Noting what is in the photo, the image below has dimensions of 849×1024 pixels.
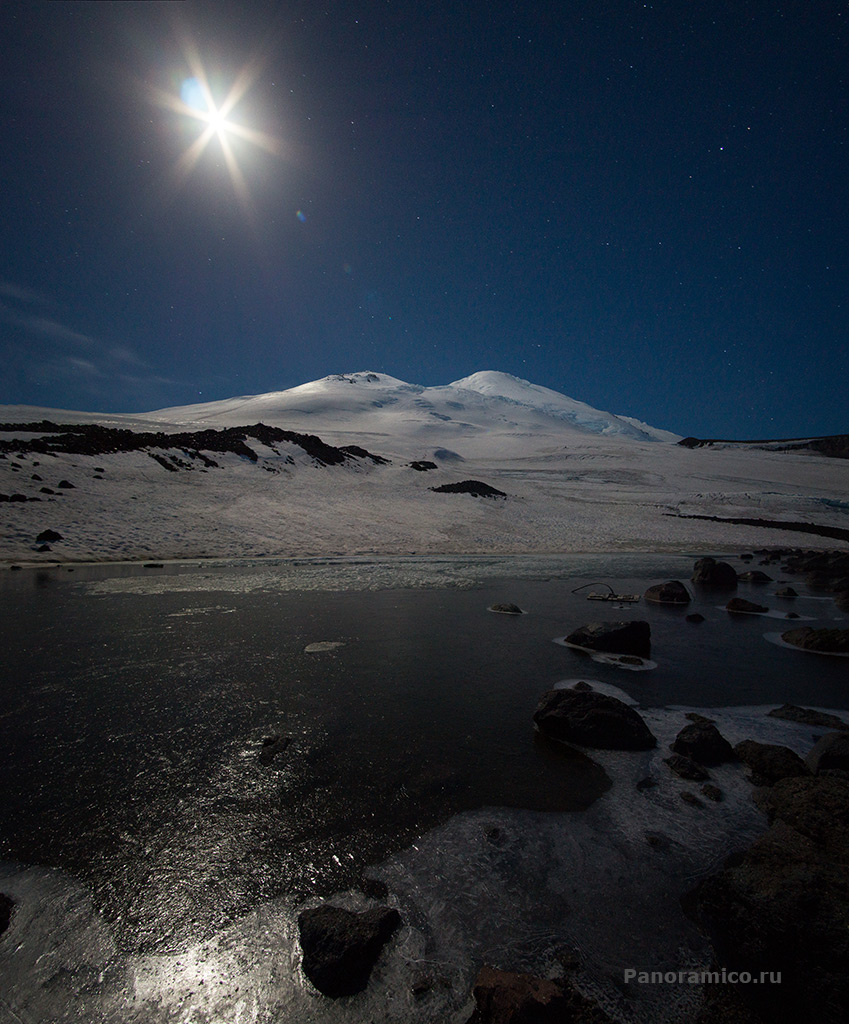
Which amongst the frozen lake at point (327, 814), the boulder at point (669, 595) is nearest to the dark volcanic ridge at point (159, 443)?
the frozen lake at point (327, 814)

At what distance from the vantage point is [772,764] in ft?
16.2

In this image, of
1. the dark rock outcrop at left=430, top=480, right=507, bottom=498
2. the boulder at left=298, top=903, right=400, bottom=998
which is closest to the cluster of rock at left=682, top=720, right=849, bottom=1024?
the boulder at left=298, top=903, right=400, bottom=998

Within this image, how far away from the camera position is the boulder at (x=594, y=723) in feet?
18.6

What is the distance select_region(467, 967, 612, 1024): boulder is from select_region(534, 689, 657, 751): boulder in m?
3.19

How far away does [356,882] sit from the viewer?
140 inches

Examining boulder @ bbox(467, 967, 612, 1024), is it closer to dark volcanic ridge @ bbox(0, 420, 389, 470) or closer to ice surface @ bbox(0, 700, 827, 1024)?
ice surface @ bbox(0, 700, 827, 1024)

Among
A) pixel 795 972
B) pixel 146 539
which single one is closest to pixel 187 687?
pixel 795 972

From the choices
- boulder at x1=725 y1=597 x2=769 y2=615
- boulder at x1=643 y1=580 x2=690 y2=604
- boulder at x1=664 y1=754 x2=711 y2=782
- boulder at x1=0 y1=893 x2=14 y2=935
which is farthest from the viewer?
boulder at x1=643 y1=580 x2=690 y2=604

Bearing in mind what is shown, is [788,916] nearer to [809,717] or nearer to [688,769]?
[688,769]

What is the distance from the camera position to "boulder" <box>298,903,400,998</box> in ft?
9.18

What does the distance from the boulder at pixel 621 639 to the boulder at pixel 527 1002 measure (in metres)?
7.25

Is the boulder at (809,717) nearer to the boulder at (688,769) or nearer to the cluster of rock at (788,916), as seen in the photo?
the boulder at (688,769)

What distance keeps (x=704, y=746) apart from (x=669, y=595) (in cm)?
1048

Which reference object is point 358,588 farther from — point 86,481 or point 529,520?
point 529,520
